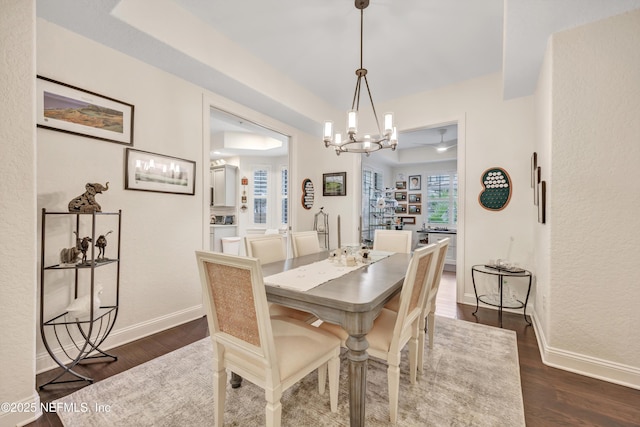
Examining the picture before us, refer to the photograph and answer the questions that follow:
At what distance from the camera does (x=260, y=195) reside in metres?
6.67

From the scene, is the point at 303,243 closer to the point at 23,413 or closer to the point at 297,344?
the point at 297,344

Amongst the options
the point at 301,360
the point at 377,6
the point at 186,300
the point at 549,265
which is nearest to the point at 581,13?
the point at 377,6

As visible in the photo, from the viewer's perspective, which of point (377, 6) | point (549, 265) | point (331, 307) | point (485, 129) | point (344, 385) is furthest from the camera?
point (485, 129)

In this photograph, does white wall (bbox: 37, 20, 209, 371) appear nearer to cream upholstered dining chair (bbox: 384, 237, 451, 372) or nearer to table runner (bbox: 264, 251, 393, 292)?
table runner (bbox: 264, 251, 393, 292)

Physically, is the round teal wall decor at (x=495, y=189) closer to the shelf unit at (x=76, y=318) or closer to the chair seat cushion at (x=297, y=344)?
the chair seat cushion at (x=297, y=344)

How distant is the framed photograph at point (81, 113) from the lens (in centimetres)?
194

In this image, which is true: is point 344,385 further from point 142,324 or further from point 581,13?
point 581,13

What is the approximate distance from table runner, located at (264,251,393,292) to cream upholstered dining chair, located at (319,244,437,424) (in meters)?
0.32

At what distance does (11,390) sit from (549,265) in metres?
3.49

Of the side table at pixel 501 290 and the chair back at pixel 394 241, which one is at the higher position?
the chair back at pixel 394 241

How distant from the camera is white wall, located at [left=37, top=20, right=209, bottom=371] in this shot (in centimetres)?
199

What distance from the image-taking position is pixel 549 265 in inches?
81.9

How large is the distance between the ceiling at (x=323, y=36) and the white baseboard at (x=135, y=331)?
2387mm

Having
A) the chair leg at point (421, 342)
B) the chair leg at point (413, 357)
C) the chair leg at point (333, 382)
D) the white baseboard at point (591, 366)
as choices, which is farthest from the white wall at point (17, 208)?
the white baseboard at point (591, 366)
